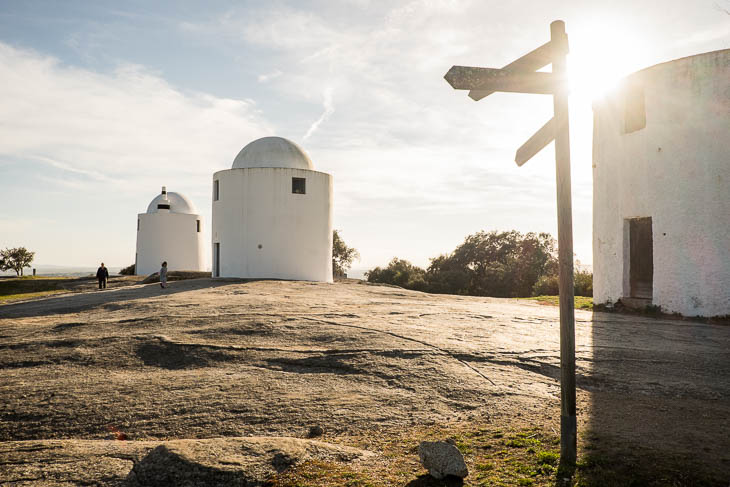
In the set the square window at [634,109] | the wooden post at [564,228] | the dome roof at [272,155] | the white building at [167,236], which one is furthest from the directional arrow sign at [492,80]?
A: the white building at [167,236]

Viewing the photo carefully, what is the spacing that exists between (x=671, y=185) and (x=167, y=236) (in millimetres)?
29849

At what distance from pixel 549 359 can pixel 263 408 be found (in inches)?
162

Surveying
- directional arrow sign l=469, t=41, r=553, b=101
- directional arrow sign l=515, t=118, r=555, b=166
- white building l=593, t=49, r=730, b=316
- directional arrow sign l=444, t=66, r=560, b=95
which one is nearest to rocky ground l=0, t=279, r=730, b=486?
directional arrow sign l=515, t=118, r=555, b=166

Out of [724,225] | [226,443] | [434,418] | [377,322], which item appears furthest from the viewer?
[724,225]

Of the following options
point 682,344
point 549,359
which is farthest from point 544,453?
point 682,344

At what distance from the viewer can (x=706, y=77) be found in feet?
41.7

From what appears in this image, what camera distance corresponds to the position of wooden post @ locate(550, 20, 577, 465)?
462cm

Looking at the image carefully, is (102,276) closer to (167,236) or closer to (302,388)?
(167,236)

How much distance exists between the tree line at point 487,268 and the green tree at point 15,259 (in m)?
29.0

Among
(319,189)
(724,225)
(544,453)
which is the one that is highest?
(319,189)

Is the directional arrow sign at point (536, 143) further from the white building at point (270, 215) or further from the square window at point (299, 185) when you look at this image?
the square window at point (299, 185)

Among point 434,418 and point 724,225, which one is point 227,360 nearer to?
point 434,418

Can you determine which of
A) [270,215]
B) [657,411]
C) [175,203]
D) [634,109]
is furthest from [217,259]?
[657,411]

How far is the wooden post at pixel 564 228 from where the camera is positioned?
4625mm
